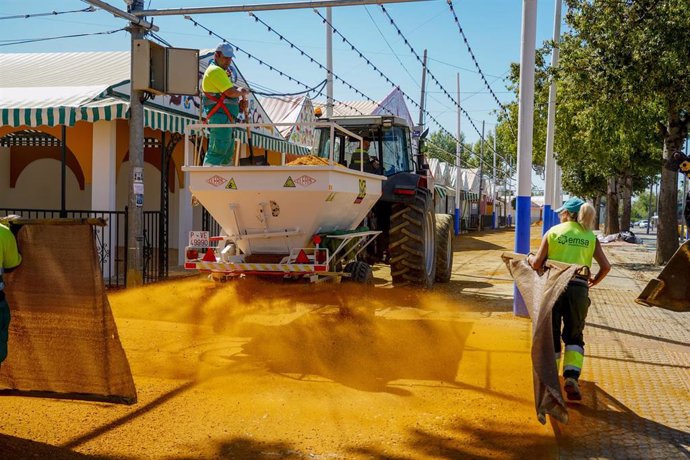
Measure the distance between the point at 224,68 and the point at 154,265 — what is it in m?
6.86

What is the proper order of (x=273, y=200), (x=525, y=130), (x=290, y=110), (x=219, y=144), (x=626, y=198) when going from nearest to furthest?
(x=273, y=200), (x=219, y=144), (x=525, y=130), (x=290, y=110), (x=626, y=198)

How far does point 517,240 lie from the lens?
376 inches

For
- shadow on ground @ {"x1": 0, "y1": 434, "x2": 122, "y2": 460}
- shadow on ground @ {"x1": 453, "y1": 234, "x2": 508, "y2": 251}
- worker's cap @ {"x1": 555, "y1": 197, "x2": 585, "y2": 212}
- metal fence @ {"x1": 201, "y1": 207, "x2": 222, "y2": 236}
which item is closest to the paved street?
shadow on ground @ {"x1": 0, "y1": 434, "x2": 122, "y2": 460}

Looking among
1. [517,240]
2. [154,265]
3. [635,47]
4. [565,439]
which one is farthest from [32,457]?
[635,47]

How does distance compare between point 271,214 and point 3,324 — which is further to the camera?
point 271,214

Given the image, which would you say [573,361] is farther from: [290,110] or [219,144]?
[290,110]

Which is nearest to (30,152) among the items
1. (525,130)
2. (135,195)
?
(135,195)

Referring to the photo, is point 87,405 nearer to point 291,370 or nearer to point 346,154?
point 291,370

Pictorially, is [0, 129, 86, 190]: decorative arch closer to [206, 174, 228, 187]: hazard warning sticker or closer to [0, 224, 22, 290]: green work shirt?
[206, 174, 228, 187]: hazard warning sticker

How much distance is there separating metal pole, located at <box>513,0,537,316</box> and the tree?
6679mm

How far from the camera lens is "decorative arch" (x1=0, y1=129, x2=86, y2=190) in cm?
1830

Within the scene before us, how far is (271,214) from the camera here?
8484 millimetres

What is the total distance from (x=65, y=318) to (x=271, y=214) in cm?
395

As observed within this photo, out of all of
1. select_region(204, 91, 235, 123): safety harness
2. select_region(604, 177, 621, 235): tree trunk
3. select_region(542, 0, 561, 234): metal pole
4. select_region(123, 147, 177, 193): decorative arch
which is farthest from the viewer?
select_region(604, 177, 621, 235): tree trunk
